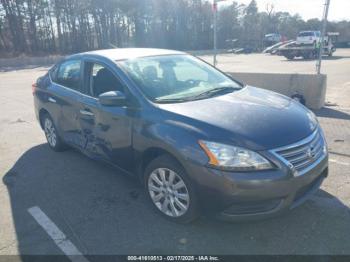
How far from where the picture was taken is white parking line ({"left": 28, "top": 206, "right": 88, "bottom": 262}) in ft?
9.14

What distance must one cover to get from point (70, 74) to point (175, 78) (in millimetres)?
1753

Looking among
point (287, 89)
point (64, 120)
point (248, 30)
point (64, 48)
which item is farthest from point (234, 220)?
point (248, 30)

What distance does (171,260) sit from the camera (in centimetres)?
270

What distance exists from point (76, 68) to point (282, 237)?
341 centimetres

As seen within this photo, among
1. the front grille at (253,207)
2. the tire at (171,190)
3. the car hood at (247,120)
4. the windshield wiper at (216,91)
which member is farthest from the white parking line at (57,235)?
the windshield wiper at (216,91)

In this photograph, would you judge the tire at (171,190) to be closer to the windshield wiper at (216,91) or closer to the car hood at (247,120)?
the car hood at (247,120)

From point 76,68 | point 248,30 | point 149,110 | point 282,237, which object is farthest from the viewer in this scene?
point 248,30

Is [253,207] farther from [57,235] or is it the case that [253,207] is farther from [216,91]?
[57,235]

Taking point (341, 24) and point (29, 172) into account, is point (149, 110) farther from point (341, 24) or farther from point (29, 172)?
point (341, 24)

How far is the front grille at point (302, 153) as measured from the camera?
266 cm

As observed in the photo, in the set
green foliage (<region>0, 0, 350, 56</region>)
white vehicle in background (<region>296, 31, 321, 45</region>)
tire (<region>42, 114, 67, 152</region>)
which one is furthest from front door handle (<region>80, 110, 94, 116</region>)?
green foliage (<region>0, 0, 350, 56</region>)

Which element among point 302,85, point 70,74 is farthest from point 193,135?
point 302,85

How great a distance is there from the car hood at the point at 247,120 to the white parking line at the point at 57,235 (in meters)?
1.51

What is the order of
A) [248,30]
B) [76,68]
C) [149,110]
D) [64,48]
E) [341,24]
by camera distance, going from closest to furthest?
[149,110] < [76,68] < [64,48] < [341,24] < [248,30]
